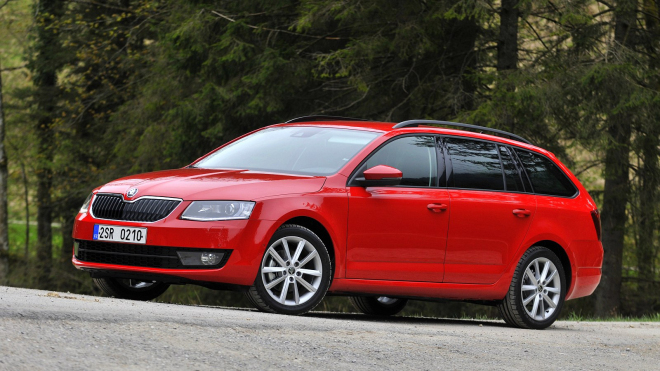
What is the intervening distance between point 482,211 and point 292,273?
2194mm

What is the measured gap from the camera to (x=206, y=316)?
23.0 ft

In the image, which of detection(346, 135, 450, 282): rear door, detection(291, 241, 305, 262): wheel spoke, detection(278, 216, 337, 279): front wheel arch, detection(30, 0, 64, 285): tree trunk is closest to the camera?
detection(291, 241, 305, 262): wheel spoke

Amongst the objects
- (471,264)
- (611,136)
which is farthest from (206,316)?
(611,136)

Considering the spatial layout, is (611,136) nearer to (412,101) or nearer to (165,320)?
(412,101)

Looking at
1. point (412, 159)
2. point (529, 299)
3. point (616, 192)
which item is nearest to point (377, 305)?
point (529, 299)

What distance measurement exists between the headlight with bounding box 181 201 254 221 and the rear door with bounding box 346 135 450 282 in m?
1.01

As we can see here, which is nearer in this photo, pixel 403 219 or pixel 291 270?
pixel 291 270

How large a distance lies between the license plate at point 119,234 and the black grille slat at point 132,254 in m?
0.04

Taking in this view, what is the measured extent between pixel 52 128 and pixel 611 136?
16.0 meters

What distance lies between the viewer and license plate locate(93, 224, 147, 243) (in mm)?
7592

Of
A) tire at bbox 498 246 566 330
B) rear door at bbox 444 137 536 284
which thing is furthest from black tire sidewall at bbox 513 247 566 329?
rear door at bbox 444 137 536 284

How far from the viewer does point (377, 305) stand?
36.1 ft

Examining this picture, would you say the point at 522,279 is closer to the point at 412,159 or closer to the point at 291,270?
the point at 412,159

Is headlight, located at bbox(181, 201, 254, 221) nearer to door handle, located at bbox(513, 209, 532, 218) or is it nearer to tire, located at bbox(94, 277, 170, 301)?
tire, located at bbox(94, 277, 170, 301)
